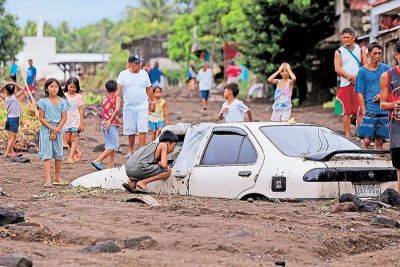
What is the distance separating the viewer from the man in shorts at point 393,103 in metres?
11.4

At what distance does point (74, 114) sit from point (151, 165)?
5.94 metres

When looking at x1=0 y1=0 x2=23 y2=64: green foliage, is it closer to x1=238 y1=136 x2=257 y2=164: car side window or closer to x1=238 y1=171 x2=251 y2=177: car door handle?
x1=238 y1=136 x2=257 y2=164: car side window

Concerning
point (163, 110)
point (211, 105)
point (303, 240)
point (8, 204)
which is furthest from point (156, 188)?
point (211, 105)

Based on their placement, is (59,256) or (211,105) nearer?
(59,256)

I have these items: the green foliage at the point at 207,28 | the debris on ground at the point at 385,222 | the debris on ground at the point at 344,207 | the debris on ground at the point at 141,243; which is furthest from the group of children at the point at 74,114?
the green foliage at the point at 207,28

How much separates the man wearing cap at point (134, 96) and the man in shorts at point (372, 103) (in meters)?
4.34

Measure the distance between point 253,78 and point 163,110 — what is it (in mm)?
36942

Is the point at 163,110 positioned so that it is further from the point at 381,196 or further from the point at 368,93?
the point at 381,196

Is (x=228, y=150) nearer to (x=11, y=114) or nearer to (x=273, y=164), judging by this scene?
(x=273, y=164)

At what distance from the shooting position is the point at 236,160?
11.9 m

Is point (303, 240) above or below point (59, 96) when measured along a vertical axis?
below

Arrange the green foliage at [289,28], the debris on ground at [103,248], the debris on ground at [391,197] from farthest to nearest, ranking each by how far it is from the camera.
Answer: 1. the green foliage at [289,28]
2. the debris on ground at [391,197]
3. the debris on ground at [103,248]

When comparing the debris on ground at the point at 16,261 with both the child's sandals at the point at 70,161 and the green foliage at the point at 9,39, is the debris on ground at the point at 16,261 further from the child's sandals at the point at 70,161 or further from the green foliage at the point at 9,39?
the green foliage at the point at 9,39

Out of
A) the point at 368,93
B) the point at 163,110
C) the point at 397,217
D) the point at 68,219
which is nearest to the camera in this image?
the point at 68,219
